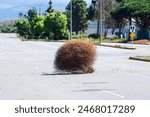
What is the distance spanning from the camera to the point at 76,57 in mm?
26312

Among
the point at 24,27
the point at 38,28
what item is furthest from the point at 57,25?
the point at 24,27

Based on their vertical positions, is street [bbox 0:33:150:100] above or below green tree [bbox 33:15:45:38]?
above

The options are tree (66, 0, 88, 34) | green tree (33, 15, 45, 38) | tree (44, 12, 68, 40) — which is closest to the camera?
tree (44, 12, 68, 40)

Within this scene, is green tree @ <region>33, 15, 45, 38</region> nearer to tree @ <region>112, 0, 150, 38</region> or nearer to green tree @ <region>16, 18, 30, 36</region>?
green tree @ <region>16, 18, 30, 36</region>

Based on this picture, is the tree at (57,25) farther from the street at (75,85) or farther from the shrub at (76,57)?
the shrub at (76,57)

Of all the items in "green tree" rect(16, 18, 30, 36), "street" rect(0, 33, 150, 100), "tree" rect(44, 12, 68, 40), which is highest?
"street" rect(0, 33, 150, 100)

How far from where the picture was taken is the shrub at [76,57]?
26.3 metres

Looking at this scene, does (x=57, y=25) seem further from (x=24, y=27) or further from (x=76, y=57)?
(x=76, y=57)

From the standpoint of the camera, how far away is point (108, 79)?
23.6m

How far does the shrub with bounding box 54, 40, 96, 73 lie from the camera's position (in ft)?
→ 86.4

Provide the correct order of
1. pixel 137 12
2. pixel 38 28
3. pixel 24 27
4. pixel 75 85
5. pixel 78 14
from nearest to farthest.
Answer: pixel 75 85 < pixel 137 12 < pixel 38 28 < pixel 78 14 < pixel 24 27

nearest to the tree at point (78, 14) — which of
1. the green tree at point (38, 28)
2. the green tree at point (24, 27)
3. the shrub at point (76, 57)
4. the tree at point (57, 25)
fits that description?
the green tree at point (24, 27)

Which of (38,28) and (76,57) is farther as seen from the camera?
(38,28)

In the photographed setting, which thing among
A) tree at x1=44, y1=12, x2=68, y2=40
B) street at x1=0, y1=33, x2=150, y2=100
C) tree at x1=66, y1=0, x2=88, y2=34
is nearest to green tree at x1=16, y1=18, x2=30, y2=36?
tree at x1=66, y1=0, x2=88, y2=34
